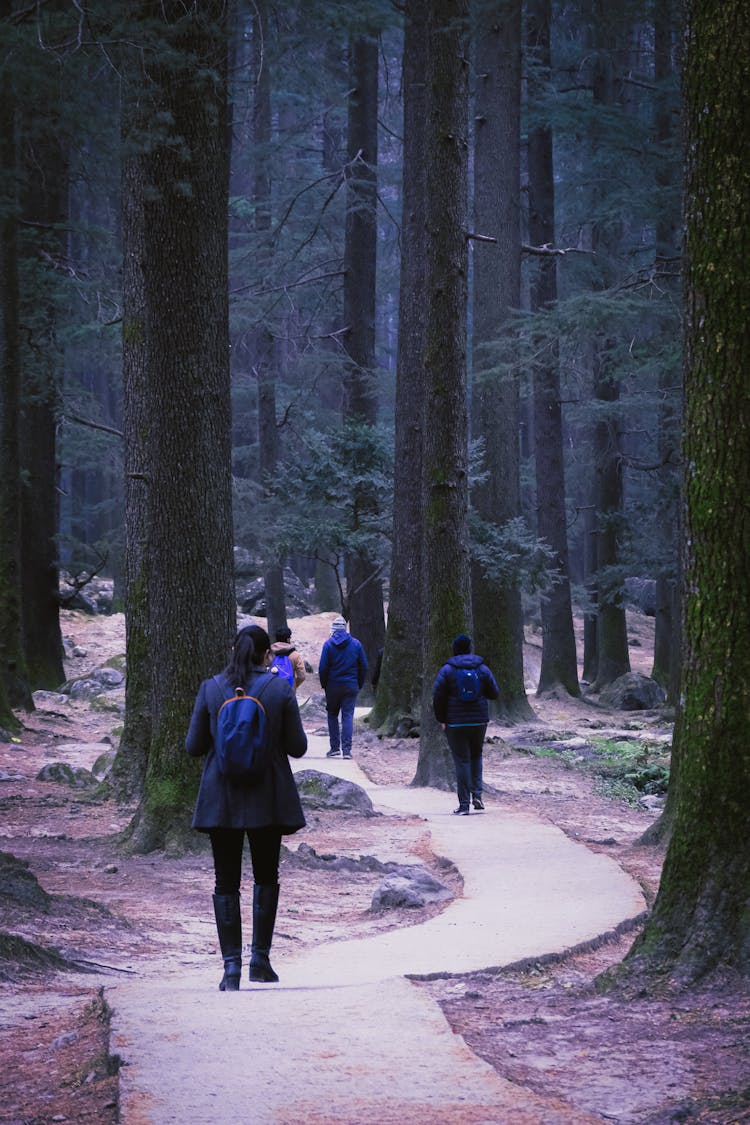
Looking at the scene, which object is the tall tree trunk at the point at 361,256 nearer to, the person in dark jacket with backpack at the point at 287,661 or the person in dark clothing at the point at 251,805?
the person in dark jacket with backpack at the point at 287,661

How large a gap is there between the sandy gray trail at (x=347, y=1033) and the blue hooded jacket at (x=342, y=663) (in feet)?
28.1

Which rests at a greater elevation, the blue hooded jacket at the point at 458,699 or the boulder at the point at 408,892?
the blue hooded jacket at the point at 458,699

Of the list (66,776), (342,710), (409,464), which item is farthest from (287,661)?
(409,464)

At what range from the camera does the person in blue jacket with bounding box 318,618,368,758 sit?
1766cm

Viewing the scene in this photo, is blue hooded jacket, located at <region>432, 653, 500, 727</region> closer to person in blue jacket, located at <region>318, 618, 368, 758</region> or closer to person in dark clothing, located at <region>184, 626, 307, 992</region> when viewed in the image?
person in blue jacket, located at <region>318, 618, 368, 758</region>

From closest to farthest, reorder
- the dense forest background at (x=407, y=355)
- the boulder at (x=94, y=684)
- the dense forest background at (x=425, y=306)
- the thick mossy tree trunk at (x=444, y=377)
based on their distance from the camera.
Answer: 1. the dense forest background at (x=407, y=355)
2. the thick mossy tree trunk at (x=444, y=377)
3. the dense forest background at (x=425, y=306)
4. the boulder at (x=94, y=684)

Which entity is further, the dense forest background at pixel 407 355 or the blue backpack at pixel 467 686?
the blue backpack at pixel 467 686

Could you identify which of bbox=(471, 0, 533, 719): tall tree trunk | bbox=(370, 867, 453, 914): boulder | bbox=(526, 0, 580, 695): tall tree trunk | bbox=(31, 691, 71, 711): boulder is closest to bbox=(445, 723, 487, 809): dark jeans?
bbox=(370, 867, 453, 914): boulder

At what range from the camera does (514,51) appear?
24.0m

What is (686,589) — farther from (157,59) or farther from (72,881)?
(157,59)

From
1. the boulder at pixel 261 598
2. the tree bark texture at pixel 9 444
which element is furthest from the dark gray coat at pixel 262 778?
the boulder at pixel 261 598

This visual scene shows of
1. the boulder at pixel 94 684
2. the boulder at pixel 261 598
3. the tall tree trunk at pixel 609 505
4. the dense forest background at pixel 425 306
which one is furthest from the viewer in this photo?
the boulder at pixel 261 598

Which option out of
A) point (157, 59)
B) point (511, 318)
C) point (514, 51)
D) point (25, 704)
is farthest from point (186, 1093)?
point (514, 51)

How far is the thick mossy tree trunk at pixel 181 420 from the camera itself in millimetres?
10508
